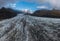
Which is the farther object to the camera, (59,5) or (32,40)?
(59,5)

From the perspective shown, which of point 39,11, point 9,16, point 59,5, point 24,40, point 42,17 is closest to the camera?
point 24,40

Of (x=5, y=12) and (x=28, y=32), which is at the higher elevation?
(x=5, y=12)

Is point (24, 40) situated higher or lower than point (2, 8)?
lower

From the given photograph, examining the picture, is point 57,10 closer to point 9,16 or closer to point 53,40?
point 9,16

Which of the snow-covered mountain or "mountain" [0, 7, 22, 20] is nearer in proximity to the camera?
the snow-covered mountain

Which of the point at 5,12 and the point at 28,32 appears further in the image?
the point at 5,12

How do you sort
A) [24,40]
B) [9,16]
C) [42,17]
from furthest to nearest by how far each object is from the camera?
[42,17] → [9,16] → [24,40]

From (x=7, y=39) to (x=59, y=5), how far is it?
10651mm

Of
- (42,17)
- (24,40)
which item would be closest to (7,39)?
(24,40)

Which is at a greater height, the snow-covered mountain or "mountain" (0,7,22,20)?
"mountain" (0,7,22,20)

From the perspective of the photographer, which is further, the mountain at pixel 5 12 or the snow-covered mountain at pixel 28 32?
the mountain at pixel 5 12

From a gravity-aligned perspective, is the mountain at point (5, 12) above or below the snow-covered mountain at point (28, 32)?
above

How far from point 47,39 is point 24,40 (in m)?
1.27

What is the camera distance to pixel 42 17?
65.6ft
